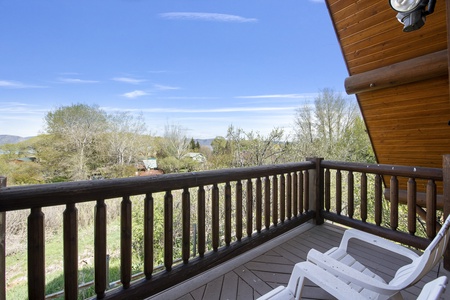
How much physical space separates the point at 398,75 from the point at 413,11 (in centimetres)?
165

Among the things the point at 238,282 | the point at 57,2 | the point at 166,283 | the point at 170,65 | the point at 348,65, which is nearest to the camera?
the point at 166,283

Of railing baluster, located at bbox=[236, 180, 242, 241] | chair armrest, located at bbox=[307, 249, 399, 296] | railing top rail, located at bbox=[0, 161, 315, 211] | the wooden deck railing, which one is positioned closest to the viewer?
chair armrest, located at bbox=[307, 249, 399, 296]

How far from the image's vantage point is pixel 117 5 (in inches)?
501

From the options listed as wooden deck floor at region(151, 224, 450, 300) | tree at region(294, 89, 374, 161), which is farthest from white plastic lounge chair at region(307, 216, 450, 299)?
tree at region(294, 89, 374, 161)

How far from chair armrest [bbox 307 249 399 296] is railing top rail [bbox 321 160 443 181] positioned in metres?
1.59

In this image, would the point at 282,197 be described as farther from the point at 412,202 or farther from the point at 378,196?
the point at 412,202

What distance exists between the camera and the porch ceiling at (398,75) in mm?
2971

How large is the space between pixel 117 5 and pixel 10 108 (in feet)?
29.9

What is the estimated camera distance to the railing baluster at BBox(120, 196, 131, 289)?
154 cm

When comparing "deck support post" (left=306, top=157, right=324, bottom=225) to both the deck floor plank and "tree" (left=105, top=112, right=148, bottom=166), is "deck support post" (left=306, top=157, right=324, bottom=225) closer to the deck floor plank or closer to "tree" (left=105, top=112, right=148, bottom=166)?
the deck floor plank

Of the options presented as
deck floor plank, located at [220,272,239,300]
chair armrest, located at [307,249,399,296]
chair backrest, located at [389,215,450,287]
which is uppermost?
chair backrest, located at [389,215,450,287]

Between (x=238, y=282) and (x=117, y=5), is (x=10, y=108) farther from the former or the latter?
(x=238, y=282)

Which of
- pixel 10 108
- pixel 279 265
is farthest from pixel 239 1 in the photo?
pixel 10 108

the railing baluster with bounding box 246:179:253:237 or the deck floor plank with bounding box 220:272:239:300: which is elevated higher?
the railing baluster with bounding box 246:179:253:237
